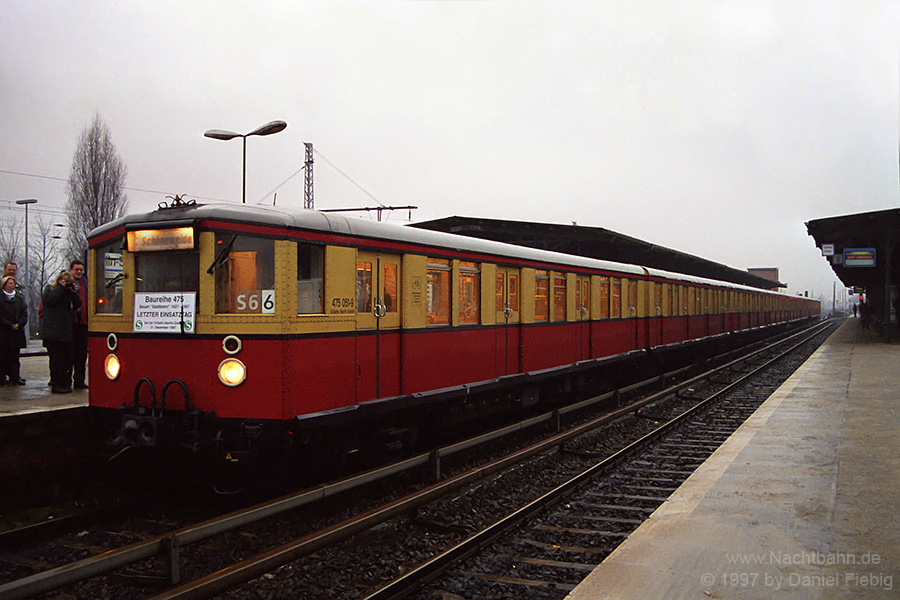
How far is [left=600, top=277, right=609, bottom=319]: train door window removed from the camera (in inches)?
519

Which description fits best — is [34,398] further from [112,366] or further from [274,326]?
[274,326]

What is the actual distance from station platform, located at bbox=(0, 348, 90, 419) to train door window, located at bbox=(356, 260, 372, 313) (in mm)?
3608

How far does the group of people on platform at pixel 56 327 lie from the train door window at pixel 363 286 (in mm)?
4293

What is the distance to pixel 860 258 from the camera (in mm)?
29047

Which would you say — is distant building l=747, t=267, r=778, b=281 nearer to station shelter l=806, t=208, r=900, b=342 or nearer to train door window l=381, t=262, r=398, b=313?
station shelter l=806, t=208, r=900, b=342

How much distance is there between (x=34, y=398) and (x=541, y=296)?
7209 millimetres

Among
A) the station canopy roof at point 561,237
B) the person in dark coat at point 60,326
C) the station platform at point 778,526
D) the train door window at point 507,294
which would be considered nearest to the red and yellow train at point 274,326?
the train door window at point 507,294

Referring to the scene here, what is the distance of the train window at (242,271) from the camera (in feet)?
19.9

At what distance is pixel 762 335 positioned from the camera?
34.8 metres

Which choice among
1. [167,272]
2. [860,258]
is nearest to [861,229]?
[860,258]

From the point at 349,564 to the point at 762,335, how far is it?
3414cm

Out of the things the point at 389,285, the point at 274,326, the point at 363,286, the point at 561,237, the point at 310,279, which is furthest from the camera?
the point at 561,237

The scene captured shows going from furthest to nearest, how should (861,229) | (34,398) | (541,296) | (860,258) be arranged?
(860,258) → (861,229) → (541,296) → (34,398)

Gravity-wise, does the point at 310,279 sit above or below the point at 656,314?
above
